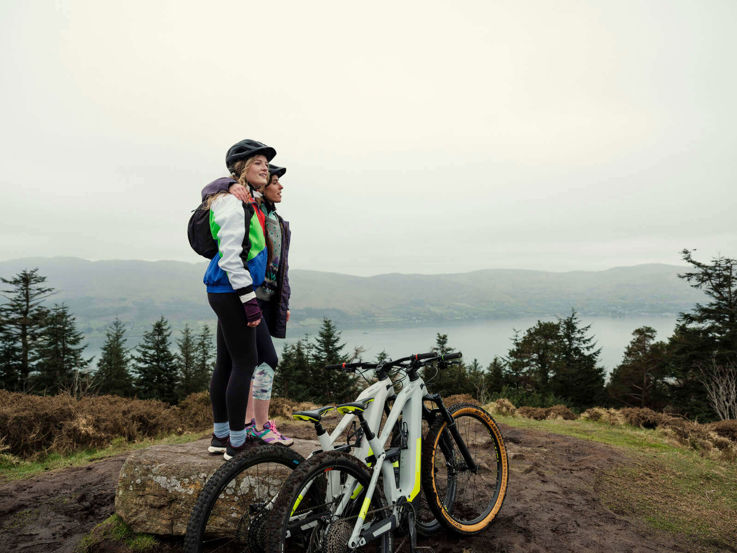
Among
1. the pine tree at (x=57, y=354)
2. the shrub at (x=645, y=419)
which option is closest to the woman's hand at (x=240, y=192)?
the shrub at (x=645, y=419)

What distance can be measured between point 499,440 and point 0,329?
45.2m

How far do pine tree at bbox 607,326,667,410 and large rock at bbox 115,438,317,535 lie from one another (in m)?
42.0

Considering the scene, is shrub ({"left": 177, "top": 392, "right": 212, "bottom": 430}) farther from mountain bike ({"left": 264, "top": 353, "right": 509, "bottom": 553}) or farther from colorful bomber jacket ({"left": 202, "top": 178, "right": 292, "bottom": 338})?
mountain bike ({"left": 264, "top": 353, "right": 509, "bottom": 553})

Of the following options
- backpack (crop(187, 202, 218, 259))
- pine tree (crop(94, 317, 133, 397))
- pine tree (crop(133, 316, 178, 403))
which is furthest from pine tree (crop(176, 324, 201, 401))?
backpack (crop(187, 202, 218, 259))

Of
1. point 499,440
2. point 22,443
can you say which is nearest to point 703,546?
point 499,440

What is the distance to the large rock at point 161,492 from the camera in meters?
2.88

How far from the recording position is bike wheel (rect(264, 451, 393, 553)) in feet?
6.41

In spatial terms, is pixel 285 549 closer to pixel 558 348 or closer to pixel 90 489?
pixel 90 489

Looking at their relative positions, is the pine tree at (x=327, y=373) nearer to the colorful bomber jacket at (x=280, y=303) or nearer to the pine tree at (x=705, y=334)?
the pine tree at (x=705, y=334)

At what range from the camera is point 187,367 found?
5078cm

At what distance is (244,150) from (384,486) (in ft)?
8.89

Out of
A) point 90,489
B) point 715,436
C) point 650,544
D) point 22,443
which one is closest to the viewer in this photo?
point 650,544

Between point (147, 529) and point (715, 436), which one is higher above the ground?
point (147, 529)

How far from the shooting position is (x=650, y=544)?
2881 mm
